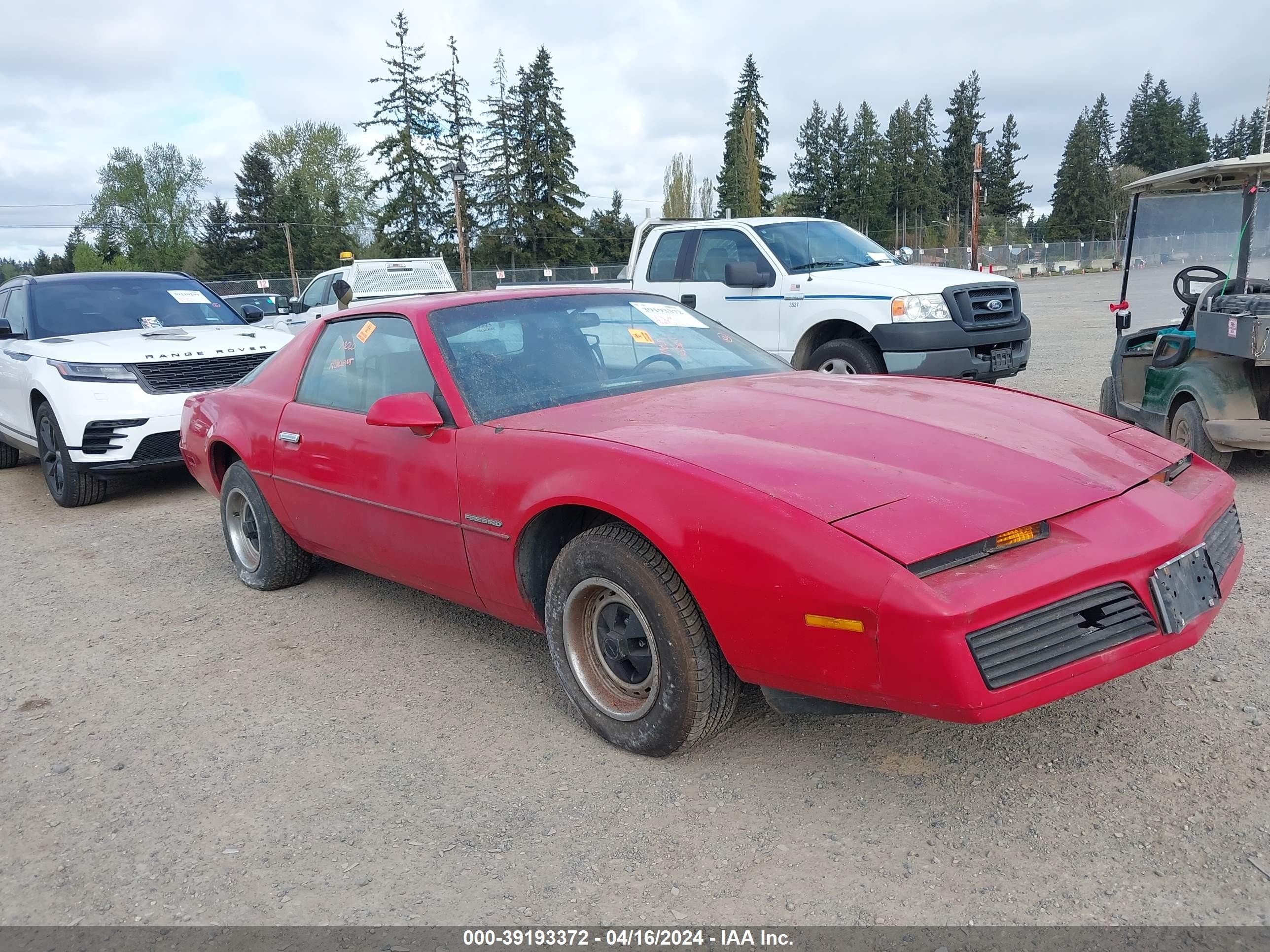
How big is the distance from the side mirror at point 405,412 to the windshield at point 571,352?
0.15 m

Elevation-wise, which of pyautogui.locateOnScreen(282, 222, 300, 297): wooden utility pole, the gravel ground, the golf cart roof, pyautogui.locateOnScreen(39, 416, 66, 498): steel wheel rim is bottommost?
the gravel ground

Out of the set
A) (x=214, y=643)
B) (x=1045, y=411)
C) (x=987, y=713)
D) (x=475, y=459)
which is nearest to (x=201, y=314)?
(x=214, y=643)

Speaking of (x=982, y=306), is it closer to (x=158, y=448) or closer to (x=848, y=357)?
(x=848, y=357)

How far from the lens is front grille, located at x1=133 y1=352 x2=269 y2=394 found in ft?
22.6

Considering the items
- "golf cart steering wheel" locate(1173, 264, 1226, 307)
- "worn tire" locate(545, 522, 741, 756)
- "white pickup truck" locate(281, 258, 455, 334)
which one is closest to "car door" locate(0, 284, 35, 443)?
"white pickup truck" locate(281, 258, 455, 334)

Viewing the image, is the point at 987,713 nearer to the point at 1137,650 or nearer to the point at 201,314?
the point at 1137,650

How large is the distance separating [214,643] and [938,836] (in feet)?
10.3

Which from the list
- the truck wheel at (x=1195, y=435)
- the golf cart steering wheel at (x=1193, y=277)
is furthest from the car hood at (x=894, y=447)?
the golf cart steering wheel at (x=1193, y=277)

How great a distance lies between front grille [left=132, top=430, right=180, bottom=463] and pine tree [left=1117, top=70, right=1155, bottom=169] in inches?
3918

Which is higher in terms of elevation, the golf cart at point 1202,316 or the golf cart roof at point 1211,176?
the golf cart roof at point 1211,176

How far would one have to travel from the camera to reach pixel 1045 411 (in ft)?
10.9

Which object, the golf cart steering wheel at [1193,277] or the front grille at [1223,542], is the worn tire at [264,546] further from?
the golf cart steering wheel at [1193,277]

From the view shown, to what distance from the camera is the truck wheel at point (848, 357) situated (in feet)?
25.5

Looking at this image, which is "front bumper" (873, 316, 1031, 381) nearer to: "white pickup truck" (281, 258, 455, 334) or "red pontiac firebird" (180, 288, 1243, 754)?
"red pontiac firebird" (180, 288, 1243, 754)
